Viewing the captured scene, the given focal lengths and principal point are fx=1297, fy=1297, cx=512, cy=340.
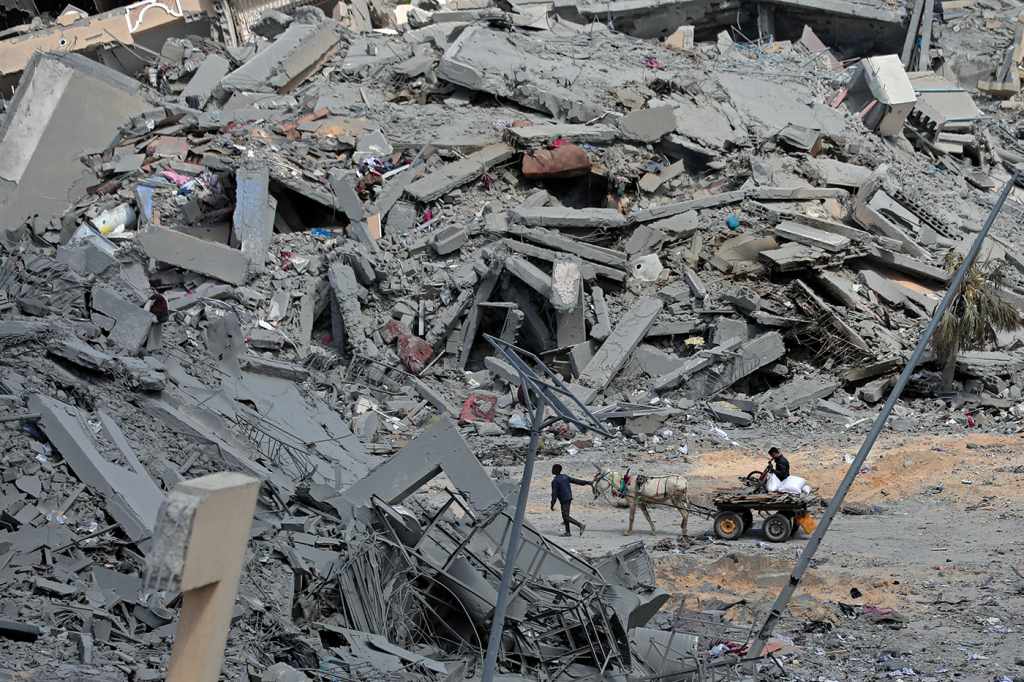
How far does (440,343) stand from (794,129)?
8.20 m

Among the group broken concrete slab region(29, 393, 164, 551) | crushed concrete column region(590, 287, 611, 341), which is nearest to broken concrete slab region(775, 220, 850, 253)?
crushed concrete column region(590, 287, 611, 341)

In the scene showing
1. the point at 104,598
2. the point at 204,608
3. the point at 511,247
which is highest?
the point at 204,608

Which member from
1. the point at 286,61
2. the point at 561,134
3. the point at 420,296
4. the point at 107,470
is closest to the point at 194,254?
the point at 420,296

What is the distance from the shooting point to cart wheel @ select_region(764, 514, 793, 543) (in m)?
13.3

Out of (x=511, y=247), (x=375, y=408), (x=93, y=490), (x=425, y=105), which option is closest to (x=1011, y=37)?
(x=425, y=105)

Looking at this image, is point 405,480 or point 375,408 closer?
point 405,480

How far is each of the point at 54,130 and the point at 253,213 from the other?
4.30m

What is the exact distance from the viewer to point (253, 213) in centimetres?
1991

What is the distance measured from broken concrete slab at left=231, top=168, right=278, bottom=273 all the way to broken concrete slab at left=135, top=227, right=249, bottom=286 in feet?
1.79

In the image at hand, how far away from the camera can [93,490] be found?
10.5 m

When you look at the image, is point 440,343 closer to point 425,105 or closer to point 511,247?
point 511,247

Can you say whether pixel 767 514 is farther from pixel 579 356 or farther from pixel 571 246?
pixel 571 246

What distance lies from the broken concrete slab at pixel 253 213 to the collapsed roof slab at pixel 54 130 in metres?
3.01

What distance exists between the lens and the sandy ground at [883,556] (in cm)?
1087
